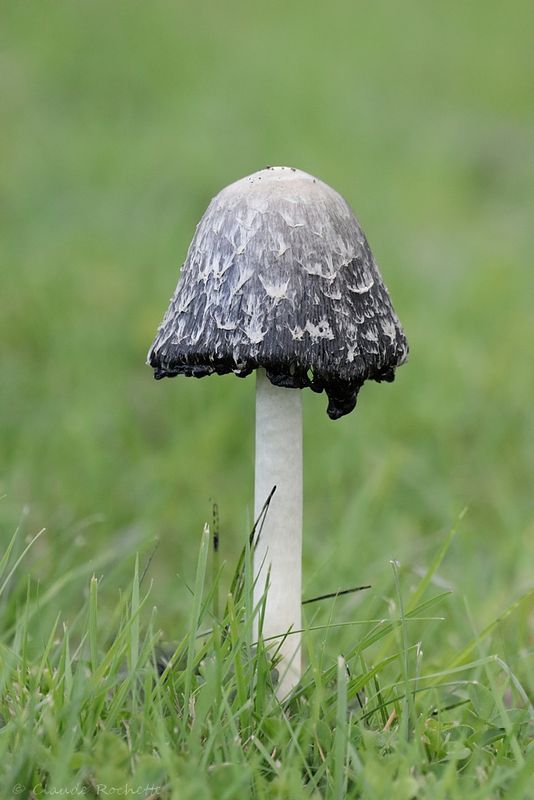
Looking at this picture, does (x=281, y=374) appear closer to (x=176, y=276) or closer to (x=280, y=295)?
(x=280, y=295)

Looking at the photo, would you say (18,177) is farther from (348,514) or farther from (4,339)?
(348,514)

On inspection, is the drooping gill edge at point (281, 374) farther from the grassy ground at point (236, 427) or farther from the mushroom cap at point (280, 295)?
the grassy ground at point (236, 427)

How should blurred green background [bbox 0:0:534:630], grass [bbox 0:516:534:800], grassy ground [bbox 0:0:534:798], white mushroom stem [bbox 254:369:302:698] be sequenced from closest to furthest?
grass [bbox 0:516:534:800], grassy ground [bbox 0:0:534:798], white mushroom stem [bbox 254:369:302:698], blurred green background [bbox 0:0:534:630]

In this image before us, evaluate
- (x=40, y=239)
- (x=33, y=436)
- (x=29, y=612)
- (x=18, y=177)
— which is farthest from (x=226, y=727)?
(x=18, y=177)

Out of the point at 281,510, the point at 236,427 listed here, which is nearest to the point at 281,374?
the point at 281,510

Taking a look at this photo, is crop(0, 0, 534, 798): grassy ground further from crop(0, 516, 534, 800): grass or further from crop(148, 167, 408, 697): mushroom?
crop(148, 167, 408, 697): mushroom

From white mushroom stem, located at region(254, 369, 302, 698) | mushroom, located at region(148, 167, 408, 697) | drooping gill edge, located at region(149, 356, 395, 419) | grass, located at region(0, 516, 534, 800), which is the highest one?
mushroom, located at region(148, 167, 408, 697)

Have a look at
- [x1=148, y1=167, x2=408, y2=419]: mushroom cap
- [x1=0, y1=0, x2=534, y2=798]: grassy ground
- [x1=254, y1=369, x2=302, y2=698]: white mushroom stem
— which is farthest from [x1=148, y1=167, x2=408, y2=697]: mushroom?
[x1=0, y1=0, x2=534, y2=798]: grassy ground
